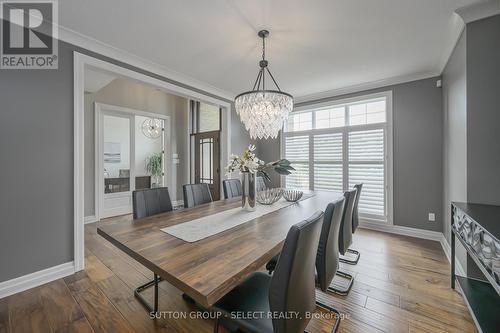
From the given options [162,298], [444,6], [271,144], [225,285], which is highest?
[444,6]

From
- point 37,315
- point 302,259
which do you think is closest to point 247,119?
point 302,259

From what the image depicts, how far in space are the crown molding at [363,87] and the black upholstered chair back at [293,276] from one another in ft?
11.7

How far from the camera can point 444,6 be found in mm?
1913

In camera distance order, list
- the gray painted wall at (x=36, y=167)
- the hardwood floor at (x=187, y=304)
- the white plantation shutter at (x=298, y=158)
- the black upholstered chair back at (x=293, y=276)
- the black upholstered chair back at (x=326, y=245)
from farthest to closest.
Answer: the white plantation shutter at (x=298, y=158), the gray painted wall at (x=36, y=167), the hardwood floor at (x=187, y=304), the black upholstered chair back at (x=326, y=245), the black upholstered chair back at (x=293, y=276)

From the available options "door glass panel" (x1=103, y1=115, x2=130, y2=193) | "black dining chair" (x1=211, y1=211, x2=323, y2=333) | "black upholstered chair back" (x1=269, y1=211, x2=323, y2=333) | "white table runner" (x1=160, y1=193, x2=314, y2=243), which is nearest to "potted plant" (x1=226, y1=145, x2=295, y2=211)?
"white table runner" (x1=160, y1=193, x2=314, y2=243)

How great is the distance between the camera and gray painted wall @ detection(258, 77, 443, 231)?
325cm

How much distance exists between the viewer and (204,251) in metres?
1.19

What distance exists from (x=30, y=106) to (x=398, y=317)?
3.77 m

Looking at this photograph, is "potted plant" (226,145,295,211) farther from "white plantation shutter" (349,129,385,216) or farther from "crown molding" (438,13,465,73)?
"white plantation shutter" (349,129,385,216)

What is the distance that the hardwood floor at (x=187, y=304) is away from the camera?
1607 mm

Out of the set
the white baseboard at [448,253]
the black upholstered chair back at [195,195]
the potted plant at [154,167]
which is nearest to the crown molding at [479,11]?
the white baseboard at [448,253]

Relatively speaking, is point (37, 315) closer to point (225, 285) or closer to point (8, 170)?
point (8, 170)

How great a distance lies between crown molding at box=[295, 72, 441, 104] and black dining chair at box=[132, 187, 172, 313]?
344 centimetres

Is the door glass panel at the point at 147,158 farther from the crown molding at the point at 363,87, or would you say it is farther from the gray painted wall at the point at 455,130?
the gray painted wall at the point at 455,130
